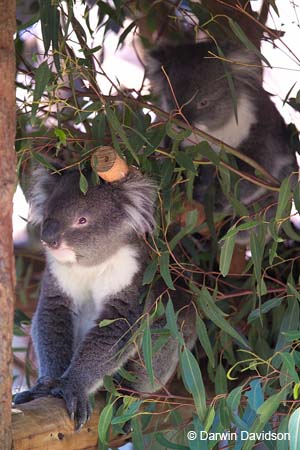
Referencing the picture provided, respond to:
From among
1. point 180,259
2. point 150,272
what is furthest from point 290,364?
point 180,259

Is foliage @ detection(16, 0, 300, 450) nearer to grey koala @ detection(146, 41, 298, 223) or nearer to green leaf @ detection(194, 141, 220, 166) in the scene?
green leaf @ detection(194, 141, 220, 166)

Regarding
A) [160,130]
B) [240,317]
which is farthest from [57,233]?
[240,317]

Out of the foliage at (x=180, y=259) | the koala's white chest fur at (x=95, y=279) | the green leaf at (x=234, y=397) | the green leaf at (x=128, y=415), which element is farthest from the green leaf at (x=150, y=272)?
the green leaf at (x=234, y=397)

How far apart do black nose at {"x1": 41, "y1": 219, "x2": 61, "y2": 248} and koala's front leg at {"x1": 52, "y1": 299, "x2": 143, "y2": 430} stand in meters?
0.35

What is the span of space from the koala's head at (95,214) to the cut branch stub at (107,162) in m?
0.11

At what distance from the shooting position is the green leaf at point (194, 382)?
242cm

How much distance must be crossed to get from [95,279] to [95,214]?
0.27 meters

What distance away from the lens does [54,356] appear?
3.34 meters

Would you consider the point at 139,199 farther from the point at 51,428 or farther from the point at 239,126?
the point at 239,126

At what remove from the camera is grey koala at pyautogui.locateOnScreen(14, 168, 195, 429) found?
3.08 m

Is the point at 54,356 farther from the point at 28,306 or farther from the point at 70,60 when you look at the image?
the point at 28,306

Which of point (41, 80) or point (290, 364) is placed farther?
point (41, 80)

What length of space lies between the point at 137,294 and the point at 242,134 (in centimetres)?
115

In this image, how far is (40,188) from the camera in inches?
130
